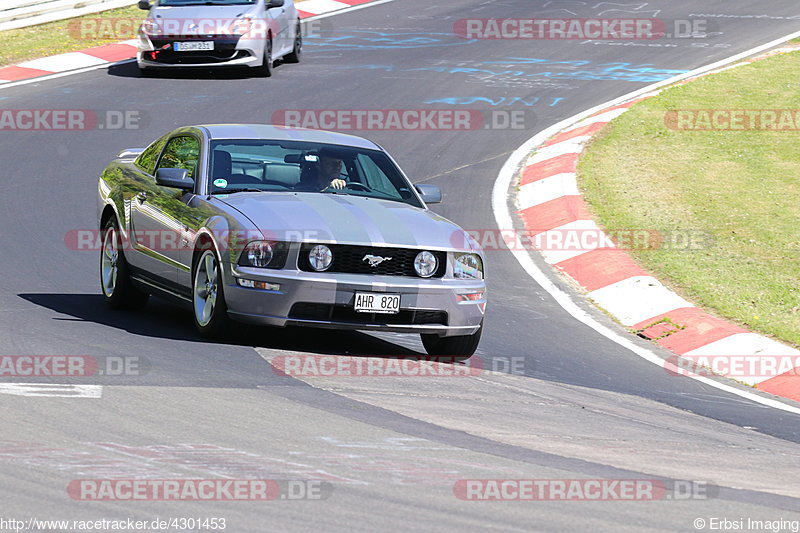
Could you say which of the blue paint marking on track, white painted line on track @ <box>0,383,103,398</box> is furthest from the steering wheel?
the blue paint marking on track

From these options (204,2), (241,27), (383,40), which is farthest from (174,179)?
(383,40)

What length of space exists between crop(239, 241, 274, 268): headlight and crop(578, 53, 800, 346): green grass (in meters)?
4.25

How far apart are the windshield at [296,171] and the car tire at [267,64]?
10.8 metres

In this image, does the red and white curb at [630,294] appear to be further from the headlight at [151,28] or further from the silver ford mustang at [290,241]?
the headlight at [151,28]

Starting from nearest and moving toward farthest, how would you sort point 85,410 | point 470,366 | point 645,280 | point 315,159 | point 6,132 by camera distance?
point 85,410
point 470,366
point 315,159
point 645,280
point 6,132

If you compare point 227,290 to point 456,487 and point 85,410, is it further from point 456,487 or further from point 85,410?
point 456,487

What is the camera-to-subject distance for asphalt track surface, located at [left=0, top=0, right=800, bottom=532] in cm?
571

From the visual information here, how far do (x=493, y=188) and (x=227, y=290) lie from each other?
7.35 m

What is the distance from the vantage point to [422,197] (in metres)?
10.3

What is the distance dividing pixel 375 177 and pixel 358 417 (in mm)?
3244

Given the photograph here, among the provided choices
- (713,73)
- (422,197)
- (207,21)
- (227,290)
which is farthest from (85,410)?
(713,73)

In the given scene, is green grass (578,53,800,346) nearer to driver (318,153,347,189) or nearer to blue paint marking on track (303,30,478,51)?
driver (318,153,347,189)

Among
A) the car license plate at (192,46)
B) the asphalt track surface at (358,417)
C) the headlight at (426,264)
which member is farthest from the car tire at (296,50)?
the headlight at (426,264)

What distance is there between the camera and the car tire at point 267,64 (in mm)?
20672
